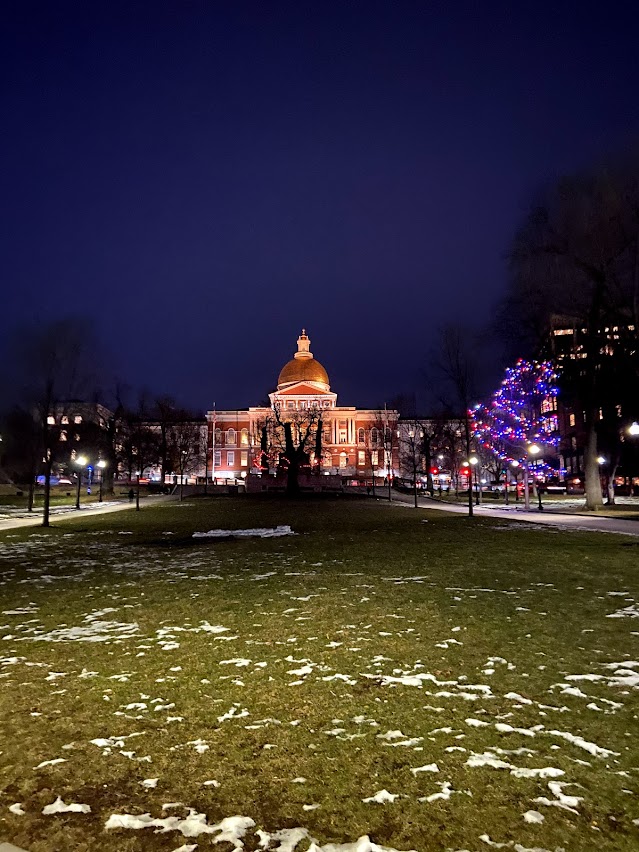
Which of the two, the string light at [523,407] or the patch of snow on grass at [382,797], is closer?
the patch of snow on grass at [382,797]

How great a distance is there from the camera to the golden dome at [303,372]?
136 m

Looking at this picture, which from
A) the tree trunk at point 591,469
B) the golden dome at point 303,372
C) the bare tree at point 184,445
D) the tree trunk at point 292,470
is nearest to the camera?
the tree trunk at point 591,469

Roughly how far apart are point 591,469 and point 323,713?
34.4 m

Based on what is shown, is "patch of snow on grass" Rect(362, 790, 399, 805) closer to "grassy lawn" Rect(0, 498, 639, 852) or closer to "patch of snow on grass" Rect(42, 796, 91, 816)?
"grassy lawn" Rect(0, 498, 639, 852)

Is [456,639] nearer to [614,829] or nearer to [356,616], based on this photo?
[356,616]

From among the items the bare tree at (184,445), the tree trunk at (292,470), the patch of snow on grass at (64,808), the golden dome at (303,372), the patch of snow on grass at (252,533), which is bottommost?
the patch of snow on grass at (252,533)

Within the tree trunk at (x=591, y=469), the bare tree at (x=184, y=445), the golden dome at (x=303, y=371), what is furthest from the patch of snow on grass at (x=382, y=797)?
the golden dome at (x=303, y=371)

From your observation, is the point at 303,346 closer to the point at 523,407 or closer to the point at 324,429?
the point at 324,429

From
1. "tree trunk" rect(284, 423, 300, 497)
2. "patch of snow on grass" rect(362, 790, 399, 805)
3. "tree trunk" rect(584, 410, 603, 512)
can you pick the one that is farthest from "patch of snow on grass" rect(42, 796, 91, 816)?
"tree trunk" rect(284, 423, 300, 497)

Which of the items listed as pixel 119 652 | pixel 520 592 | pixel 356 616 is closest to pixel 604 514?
pixel 520 592

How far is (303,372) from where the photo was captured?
5359 inches

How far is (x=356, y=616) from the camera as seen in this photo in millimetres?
8820

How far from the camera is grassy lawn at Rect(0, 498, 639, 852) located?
361 cm

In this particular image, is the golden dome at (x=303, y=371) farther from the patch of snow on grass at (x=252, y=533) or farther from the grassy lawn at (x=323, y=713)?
the grassy lawn at (x=323, y=713)
